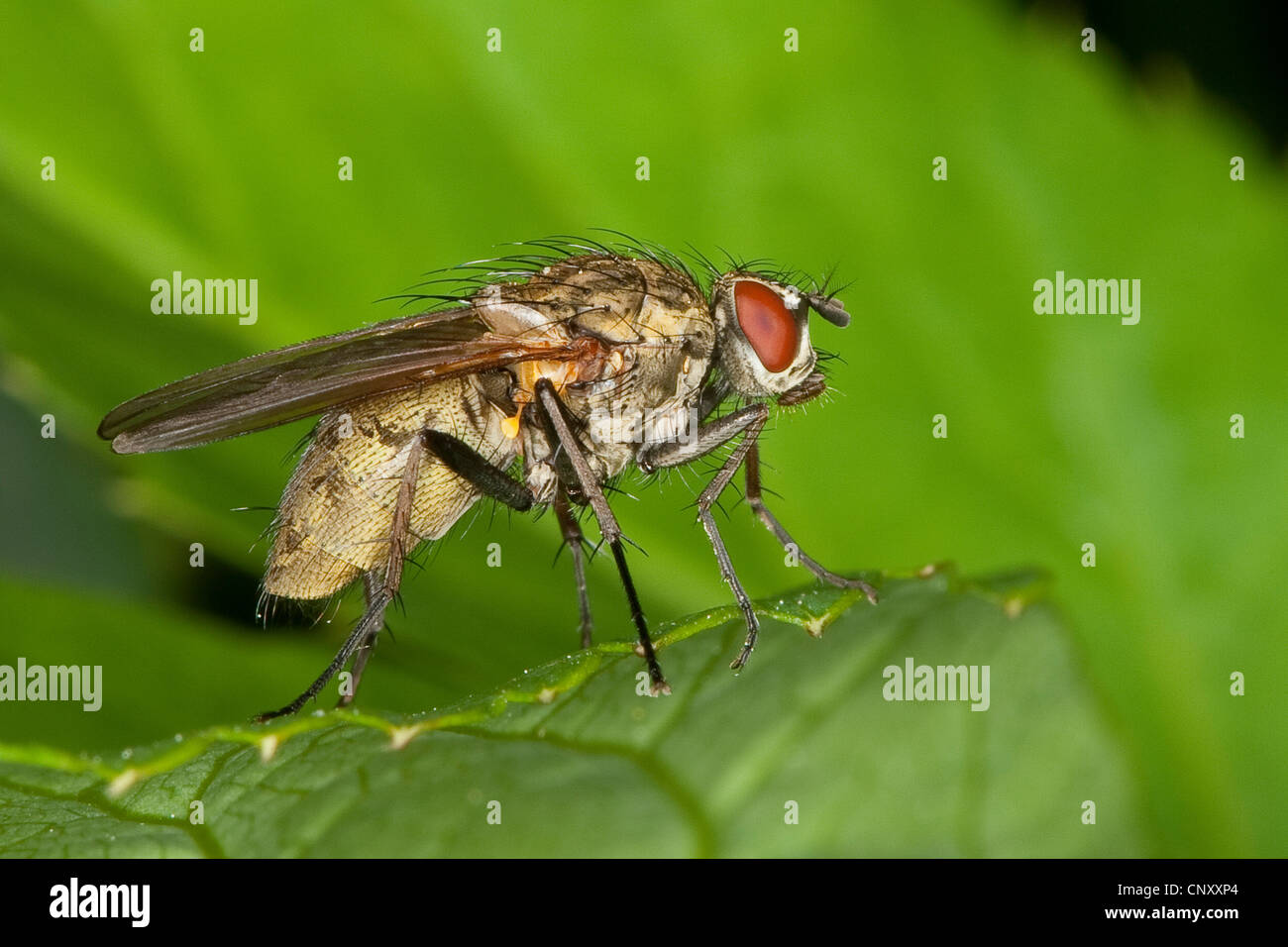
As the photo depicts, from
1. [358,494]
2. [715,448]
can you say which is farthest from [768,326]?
[358,494]

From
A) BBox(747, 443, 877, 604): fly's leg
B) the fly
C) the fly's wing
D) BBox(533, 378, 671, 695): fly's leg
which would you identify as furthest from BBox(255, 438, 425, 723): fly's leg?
BBox(747, 443, 877, 604): fly's leg

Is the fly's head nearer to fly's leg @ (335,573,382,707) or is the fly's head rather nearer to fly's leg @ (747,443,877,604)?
fly's leg @ (747,443,877,604)

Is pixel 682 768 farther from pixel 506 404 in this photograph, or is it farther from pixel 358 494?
pixel 506 404

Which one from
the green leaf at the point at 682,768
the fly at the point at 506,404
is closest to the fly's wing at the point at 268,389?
the fly at the point at 506,404

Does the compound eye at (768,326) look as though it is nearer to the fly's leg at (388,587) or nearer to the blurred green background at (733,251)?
the blurred green background at (733,251)

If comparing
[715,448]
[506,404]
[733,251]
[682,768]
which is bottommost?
[682,768]

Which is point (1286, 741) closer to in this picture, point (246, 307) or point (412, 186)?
point (412, 186)
